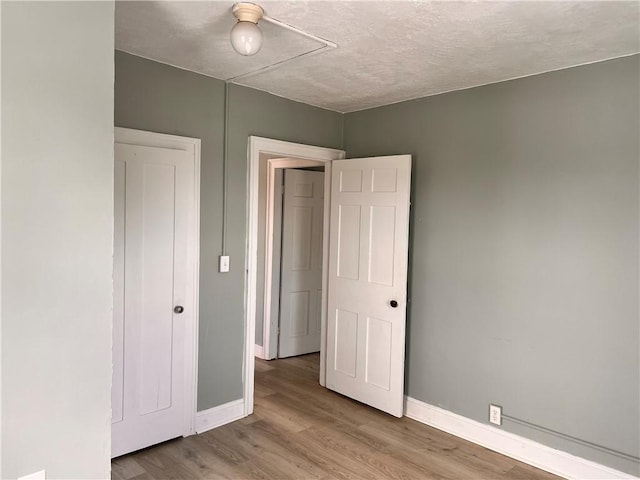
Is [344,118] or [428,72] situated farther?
[344,118]

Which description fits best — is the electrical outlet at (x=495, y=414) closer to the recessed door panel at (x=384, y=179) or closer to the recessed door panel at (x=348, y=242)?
the recessed door panel at (x=348, y=242)

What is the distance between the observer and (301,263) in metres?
4.82

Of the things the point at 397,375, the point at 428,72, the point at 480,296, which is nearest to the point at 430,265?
the point at 480,296

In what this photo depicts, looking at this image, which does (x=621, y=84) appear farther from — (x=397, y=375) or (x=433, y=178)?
(x=397, y=375)

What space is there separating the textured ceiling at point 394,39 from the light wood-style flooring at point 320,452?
2.38 meters

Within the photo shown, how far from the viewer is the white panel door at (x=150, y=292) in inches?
104

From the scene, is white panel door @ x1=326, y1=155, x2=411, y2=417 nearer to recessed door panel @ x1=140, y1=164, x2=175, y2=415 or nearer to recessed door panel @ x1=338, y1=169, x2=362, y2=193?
recessed door panel @ x1=338, y1=169, x2=362, y2=193

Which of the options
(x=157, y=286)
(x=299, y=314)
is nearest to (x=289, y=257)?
(x=299, y=314)

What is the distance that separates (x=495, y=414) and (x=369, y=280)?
1.25 meters

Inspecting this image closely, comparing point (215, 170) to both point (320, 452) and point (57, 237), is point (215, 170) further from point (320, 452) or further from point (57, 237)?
point (320, 452)

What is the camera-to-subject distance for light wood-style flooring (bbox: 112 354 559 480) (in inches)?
105

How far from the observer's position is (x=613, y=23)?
2068 millimetres

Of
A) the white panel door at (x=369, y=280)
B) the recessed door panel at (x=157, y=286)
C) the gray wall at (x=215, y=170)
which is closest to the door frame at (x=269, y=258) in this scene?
the white panel door at (x=369, y=280)

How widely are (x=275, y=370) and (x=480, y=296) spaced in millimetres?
2196
